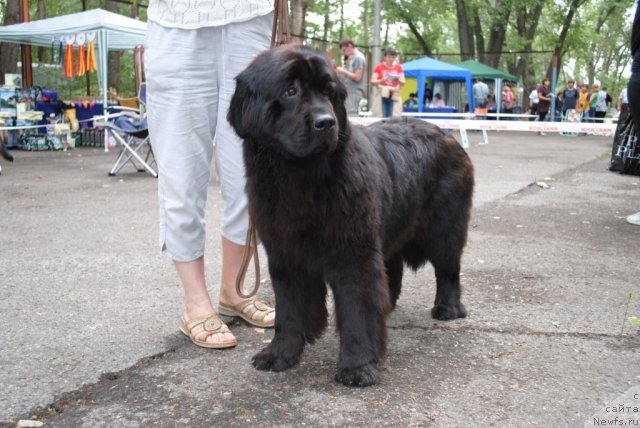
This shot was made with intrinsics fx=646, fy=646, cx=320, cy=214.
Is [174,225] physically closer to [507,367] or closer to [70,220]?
[507,367]

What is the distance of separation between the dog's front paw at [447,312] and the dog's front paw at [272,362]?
999mm

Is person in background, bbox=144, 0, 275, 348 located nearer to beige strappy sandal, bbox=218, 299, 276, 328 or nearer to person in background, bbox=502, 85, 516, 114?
beige strappy sandal, bbox=218, 299, 276, 328

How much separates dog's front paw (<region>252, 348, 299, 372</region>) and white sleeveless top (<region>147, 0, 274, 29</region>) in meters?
1.53

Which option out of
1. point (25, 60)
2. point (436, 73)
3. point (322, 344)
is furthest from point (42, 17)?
point (322, 344)

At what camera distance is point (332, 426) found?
2297mm

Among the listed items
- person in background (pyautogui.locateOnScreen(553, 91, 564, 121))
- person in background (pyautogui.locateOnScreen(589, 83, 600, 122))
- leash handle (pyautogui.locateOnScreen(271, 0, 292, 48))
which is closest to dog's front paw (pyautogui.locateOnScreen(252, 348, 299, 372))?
leash handle (pyautogui.locateOnScreen(271, 0, 292, 48))

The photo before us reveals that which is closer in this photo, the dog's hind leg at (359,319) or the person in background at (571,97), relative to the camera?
the dog's hind leg at (359,319)

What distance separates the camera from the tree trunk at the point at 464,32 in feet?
100

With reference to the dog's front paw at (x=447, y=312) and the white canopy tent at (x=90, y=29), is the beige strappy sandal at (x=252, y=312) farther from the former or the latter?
the white canopy tent at (x=90, y=29)

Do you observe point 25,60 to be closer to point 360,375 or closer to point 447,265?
point 447,265

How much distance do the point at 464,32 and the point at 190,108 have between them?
30181 mm

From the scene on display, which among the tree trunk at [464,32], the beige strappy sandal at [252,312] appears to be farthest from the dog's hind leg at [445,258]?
the tree trunk at [464,32]

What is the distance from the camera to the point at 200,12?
2979 mm

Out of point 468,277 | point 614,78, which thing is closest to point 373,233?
point 468,277
